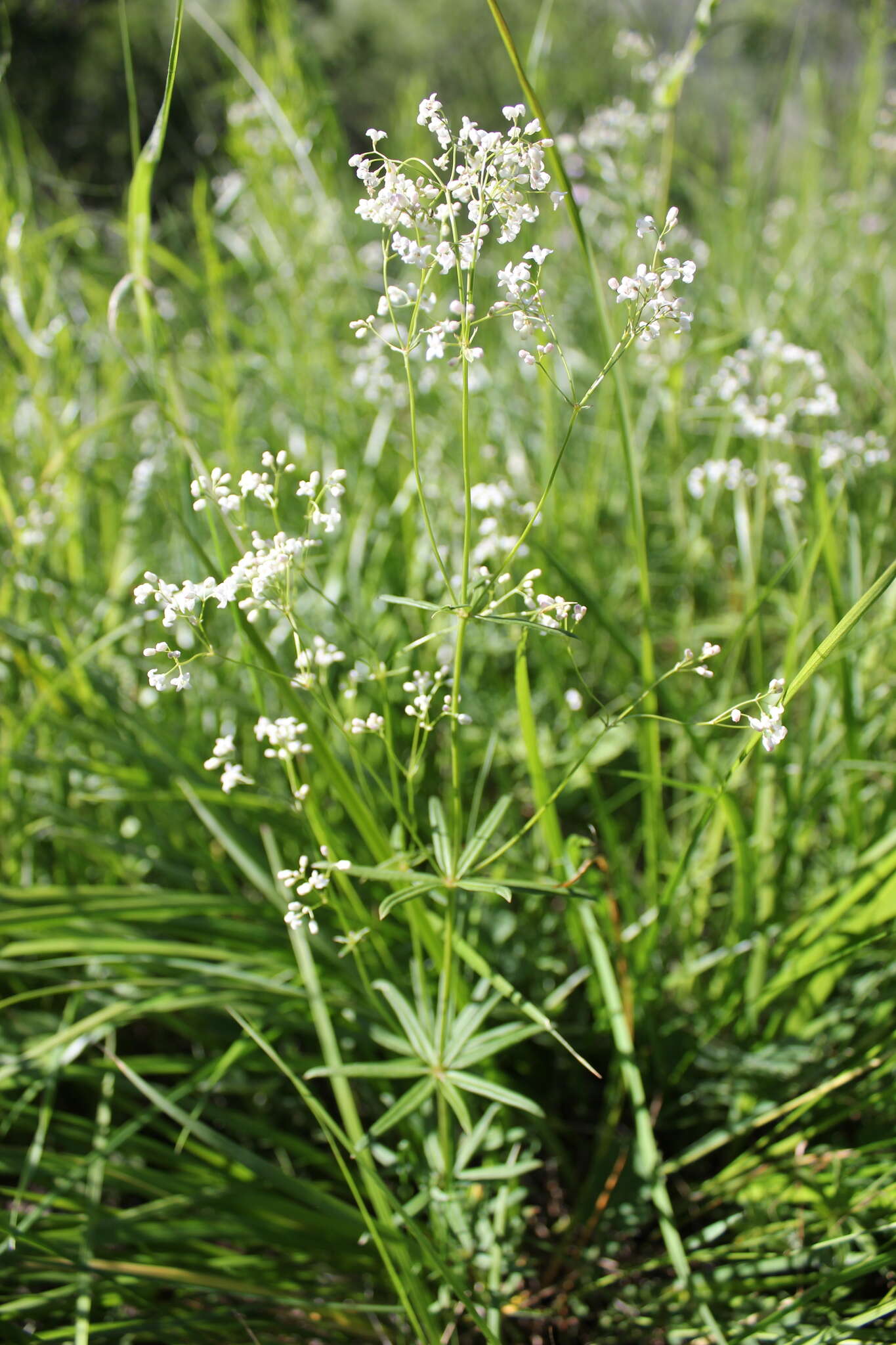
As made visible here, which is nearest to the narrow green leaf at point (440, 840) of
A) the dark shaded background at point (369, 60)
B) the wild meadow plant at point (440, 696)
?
the wild meadow plant at point (440, 696)

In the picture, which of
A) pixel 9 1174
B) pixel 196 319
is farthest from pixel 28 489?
pixel 9 1174

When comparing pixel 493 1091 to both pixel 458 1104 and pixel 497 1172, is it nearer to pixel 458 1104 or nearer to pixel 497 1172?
pixel 458 1104

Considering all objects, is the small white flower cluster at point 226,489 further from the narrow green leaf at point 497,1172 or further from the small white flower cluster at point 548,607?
the narrow green leaf at point 497,1172

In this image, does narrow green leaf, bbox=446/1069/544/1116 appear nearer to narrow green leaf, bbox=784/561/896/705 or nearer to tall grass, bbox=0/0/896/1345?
tall grass, bbox=0/0/896/1345

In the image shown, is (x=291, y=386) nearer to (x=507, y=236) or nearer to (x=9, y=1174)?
(x=507, y=236)

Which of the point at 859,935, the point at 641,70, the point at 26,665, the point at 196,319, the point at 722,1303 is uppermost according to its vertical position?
the point at 641,70

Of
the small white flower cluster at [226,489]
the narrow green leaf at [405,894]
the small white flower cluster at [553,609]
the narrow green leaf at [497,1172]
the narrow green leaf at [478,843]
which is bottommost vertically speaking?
the narrow green leaf at [497,1172]

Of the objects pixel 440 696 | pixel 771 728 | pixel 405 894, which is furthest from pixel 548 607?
pixel 440 696
